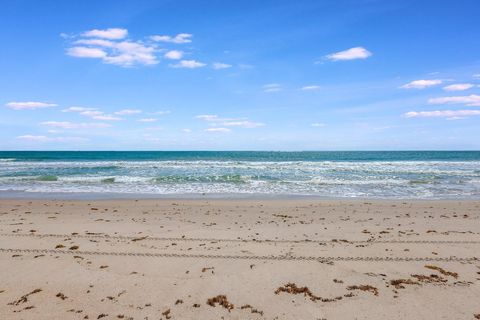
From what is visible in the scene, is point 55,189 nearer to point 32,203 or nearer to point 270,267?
point 32,203

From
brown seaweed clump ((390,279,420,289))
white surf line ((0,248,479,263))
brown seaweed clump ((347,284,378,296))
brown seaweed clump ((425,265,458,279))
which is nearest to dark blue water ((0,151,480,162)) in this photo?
white surf line ((0,248,479,263))

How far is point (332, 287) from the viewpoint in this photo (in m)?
5.50

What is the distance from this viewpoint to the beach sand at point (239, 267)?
15.9ft

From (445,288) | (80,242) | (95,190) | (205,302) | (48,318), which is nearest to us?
(48,318)

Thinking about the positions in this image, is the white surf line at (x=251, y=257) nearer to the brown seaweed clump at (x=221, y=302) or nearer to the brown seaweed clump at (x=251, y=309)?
the brown seaweed clump at (x=221, y=302)

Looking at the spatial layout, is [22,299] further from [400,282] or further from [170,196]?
[170,196]

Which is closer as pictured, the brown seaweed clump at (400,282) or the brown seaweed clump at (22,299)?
the brown seaweed clump at (22,299)

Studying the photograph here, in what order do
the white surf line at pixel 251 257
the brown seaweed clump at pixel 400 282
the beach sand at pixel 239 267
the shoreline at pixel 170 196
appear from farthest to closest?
the shoreline at pixel 170 196
the white surf line at pixel 251 257
the brown seaweed clump at pixel 400 282
the beach sand at pixel 239 267

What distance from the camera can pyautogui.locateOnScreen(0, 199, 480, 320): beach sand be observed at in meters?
4.84

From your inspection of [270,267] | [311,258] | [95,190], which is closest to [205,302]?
[270,267]

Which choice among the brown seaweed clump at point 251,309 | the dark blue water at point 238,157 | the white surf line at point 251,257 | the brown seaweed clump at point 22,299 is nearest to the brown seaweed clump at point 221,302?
the brown seaweed clump at point 251,309

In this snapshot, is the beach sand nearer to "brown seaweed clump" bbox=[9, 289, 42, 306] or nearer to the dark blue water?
"brown seaweed clump" bbox=[9, 289, 42, 306]

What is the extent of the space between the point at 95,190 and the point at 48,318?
16.1 meters

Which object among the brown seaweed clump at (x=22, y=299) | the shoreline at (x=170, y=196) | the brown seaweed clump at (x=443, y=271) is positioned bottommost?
the shoreline at (x=170, y=196)
